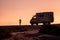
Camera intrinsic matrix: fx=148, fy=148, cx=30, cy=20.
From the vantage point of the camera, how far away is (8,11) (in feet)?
8.19

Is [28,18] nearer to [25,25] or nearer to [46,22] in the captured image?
[25,25]

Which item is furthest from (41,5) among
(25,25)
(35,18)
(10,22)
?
(10,22)

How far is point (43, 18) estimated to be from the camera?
2.16m

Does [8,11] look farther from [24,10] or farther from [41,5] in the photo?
[41,5]

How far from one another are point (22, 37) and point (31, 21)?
0.96 feet

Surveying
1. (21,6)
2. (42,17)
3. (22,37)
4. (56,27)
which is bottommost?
(22,37)

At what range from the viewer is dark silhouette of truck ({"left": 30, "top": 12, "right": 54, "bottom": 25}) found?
2129mm

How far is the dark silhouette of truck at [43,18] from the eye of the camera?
2129 mm

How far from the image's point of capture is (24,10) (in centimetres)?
243

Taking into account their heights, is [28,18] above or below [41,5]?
below

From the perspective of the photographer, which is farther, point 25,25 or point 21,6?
point 21,6

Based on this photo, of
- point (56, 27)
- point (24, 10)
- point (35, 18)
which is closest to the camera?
point (56, 27)

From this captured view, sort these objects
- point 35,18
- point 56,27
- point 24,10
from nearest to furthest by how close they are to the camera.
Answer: point 56,27
point 35,18
point 24,10

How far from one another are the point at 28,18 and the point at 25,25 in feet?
0.54
